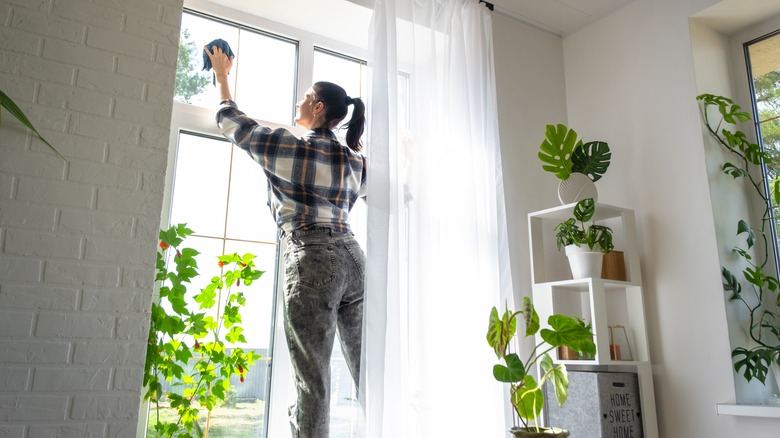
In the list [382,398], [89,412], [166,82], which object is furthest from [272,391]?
[166,82]

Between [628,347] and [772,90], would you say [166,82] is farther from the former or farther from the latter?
[772,90]

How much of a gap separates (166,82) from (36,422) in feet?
3.51

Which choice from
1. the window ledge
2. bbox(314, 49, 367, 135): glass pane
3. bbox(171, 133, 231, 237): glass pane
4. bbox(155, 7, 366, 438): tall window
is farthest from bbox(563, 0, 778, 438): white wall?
bbox(171, 133, 231, 237): glass pane

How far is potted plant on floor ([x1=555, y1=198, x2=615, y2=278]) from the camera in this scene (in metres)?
2.49

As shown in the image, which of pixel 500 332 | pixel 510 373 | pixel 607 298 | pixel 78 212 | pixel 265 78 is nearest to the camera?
pixel 78 212

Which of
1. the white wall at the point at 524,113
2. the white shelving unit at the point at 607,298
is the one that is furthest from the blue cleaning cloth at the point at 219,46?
the white shelving unit at the point at 607,298

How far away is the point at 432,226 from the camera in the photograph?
7.93 feet

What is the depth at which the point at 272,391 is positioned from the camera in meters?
2.34

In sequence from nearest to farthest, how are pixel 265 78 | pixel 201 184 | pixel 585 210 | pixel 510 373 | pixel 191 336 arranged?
pixel 510 373 < pixel 191 336 < pixel 201 184 < pixel 585 210 < pixel 265 78

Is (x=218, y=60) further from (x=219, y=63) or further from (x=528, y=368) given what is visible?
(x=528, y=368)

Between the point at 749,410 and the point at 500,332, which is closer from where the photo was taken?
the point at 500,332

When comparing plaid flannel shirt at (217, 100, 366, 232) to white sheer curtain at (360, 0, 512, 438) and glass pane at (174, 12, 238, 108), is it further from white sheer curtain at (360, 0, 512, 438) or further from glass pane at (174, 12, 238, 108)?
glass pane at (174, 12, 238, 108)

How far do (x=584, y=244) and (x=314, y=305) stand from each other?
122cm

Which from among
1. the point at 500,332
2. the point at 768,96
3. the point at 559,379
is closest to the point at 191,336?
the point at 500,332
